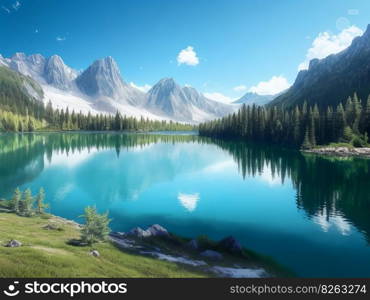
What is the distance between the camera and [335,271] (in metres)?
25.1

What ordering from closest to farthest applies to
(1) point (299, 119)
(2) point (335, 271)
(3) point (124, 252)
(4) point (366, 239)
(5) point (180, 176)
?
(3) point (124, 252)
(2) point (335, 271)
(4) point (366, 239)
(5) point (180, 176)
(1) point (299, 119)

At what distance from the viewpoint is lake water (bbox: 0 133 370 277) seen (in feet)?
99.3

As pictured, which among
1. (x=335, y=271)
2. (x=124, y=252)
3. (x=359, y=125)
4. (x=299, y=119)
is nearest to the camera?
(x=124, y=252)

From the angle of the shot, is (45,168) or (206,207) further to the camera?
(45,168)

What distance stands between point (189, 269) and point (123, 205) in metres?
27.0

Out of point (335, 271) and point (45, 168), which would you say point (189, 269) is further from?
point (45, 168)

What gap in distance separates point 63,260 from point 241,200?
37156 mm

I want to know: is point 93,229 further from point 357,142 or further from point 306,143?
point 357,142

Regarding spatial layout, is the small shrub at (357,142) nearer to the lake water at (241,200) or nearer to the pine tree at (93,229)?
the lake water at (241,200)

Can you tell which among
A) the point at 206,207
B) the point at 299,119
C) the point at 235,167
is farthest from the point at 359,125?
the point at 206,207

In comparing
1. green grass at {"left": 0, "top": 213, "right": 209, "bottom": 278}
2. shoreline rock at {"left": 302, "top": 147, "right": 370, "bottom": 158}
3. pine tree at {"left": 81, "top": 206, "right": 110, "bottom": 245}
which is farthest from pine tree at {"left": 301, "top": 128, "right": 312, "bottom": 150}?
pine tree at {"left": 81, "top": 206, "right": 110, "bottom": 245}

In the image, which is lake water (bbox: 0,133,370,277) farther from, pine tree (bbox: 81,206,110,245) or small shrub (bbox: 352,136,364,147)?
small shrub (bbox: 352,136,364,147)

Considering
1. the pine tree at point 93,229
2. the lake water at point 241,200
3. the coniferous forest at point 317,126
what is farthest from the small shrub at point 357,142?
the pine tree at point 93,229

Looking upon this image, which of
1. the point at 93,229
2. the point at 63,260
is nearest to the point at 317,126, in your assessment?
the point at 93,229
